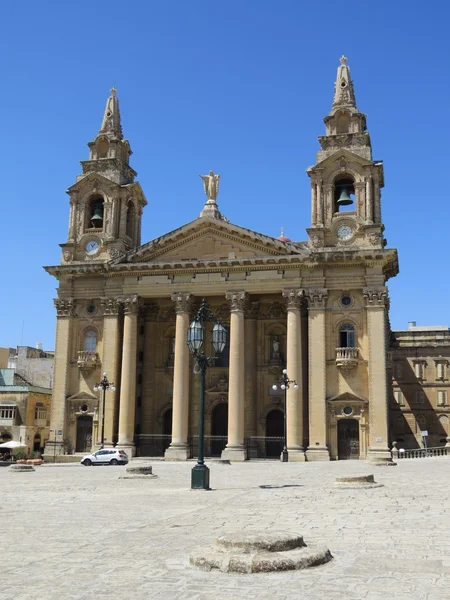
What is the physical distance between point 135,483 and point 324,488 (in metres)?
6.56

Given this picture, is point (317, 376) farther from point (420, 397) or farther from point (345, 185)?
point (420, 397)

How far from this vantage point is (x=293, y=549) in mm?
Result: 9164

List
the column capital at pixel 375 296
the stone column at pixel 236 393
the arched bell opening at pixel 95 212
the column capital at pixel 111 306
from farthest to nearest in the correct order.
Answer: the arched bell opening at pixel 95 212 < the column capital at pixel 111 306 < the stone column at pixel 236 393 < the column capital at pixel 375 296

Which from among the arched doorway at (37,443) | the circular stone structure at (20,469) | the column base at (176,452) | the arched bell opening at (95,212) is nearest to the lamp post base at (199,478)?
the circular stone structure at (20,469)

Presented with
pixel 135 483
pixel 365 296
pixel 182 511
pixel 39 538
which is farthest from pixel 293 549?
pixel 365 296

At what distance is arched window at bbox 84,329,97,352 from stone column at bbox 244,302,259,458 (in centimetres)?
1088

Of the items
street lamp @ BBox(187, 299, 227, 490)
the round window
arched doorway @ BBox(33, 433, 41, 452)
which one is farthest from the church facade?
street lamp @ BBox(187, 299, 227, 490)

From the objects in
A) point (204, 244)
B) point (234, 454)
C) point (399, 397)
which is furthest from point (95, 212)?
point (399, 397)

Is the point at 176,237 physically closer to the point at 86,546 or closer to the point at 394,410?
the point at 394,410

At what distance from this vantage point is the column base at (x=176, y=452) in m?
46.0

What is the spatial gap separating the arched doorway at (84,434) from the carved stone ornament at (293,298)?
16272 millimetres

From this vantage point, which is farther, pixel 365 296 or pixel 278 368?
pixel 278 368

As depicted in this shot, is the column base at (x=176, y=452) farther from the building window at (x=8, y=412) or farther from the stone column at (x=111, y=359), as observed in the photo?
the building window at (x=8, y=412)

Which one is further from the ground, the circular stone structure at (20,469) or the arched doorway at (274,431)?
the arched doorway at (274,431)
